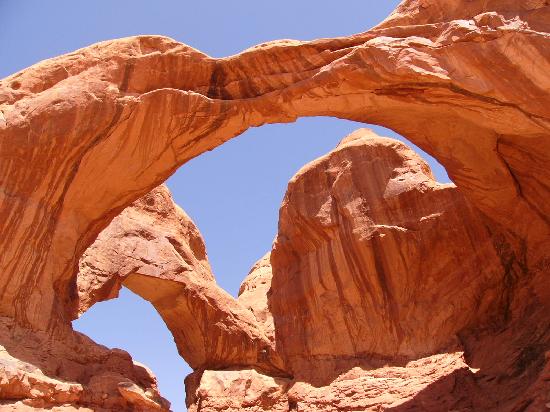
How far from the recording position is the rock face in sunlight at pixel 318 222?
40.8 ft

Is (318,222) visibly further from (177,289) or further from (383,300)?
(177,289)

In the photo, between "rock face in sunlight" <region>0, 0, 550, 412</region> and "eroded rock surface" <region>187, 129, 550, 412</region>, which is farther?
"eroded rock surface" <region>187, 129, 550, 412</region>

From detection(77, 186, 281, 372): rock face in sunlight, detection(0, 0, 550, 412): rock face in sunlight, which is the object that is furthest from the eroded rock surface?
detection(77, 186, 281, 372): rock face in sunlight

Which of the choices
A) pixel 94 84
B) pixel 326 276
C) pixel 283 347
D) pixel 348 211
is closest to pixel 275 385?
pixel 283 347

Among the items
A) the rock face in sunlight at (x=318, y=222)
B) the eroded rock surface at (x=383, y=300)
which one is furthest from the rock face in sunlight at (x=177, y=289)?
the eroded rock surface at (x=383, y=300)

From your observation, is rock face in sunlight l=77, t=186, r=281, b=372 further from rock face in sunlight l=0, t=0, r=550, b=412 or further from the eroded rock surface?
the eroded rock surface

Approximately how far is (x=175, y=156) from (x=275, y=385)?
715 centimetres

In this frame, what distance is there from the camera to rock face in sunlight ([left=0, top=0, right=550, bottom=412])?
1242 cm

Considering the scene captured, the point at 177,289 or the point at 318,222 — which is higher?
the point at 318,222

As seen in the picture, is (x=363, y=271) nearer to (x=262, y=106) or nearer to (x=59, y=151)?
(x=262, y=106)

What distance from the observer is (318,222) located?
63.3 feet

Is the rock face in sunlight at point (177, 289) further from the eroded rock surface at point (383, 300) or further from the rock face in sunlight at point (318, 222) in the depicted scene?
the eroded rock surface at point (383, 300)

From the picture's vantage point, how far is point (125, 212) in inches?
756

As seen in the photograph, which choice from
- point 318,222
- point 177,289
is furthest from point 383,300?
point 177,289
